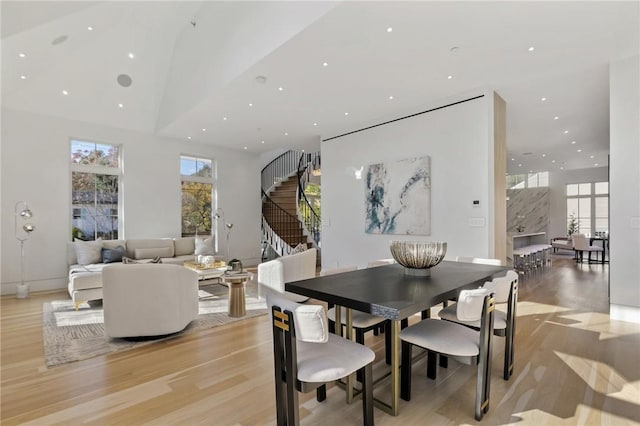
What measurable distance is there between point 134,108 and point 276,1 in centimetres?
471

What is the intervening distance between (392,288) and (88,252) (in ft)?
20.2

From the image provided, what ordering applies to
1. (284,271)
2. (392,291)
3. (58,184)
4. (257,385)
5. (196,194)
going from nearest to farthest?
(392,291) < (257,385) < (284,271) < (58,184) < (196,194)

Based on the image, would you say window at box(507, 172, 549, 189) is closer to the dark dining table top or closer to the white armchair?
the white armchair

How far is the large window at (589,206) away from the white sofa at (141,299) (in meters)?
13.8

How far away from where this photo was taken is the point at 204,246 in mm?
7211

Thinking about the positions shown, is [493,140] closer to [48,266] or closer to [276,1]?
[276,1]

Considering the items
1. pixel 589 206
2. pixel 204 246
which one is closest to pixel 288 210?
pixel 204 246

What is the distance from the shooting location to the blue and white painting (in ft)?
18.4

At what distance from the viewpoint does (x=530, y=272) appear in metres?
7.51

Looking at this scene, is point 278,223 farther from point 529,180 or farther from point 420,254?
point 529,180

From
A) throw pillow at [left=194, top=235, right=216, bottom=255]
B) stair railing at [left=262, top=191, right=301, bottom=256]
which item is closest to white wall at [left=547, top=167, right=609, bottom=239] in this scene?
stair railing at [left=262, top=191, right=301, bottom=256]

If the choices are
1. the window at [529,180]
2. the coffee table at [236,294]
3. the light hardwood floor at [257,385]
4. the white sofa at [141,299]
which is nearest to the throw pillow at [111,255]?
the light hardwood floor at [257,385]

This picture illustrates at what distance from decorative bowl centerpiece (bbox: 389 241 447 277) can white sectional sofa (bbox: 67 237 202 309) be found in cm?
449

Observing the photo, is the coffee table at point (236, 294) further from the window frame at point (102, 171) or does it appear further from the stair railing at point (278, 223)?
the stair railing at point (278, 223)
